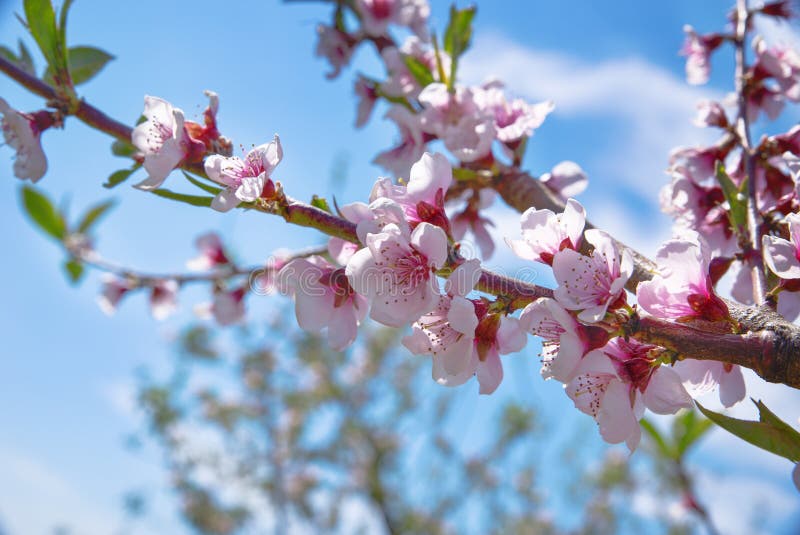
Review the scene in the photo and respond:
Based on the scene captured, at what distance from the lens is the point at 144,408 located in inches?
231

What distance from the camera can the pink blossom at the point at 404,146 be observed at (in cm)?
125

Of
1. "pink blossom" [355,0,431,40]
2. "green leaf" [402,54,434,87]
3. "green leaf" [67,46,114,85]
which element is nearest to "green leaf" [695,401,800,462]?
"green leaf" [402,54,434,87]

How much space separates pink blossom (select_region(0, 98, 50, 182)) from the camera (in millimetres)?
941

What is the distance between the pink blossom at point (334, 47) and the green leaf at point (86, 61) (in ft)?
2.43

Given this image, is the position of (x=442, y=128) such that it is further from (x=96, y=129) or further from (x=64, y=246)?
(x=64, y=246)

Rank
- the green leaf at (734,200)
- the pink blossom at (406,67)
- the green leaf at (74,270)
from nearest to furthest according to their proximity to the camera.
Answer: the green leaf at (734,200) → the pink blossom at (406,67) → the green leaf at (74,270)

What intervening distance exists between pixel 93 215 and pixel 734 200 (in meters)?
2.44

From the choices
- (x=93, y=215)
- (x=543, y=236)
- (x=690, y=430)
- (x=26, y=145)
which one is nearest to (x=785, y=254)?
(x=543, y=236)

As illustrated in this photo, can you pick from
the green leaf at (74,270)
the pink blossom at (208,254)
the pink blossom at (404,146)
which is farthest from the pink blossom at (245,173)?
the green leaf at (74,270)

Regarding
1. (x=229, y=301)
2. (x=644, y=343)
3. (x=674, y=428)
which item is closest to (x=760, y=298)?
(x=644, y=343)

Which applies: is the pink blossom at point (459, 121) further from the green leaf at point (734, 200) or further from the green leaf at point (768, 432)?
the green leaf at point (768, 432)

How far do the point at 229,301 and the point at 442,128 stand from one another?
0.97m

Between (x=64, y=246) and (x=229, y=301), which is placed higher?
(x=229, y=301)

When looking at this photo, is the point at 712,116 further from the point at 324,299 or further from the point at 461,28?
the point at 324,299
